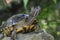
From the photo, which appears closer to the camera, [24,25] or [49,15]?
[24,25]

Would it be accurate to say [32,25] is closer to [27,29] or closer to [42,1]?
[27,29]

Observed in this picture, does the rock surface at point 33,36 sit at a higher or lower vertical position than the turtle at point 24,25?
lower

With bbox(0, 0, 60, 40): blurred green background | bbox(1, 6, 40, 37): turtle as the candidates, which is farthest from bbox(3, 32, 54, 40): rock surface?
bbox(0, 0, 60, 40): blurred green background

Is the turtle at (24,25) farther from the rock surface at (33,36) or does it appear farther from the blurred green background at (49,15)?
the blurred green background at (49,15)

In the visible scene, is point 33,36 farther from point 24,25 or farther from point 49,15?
point 49,15

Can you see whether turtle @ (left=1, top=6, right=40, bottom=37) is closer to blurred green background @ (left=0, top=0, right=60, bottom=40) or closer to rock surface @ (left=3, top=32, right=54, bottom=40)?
rock surface @ (left=3, top=32, right=54, bottom=40)

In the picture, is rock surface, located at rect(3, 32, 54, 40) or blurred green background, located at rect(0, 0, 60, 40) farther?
blurred green background, located at rect(0, 0, 60, 40)

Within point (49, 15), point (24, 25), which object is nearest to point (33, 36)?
point (24, 25)

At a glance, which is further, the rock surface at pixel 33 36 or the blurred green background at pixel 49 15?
the blurred green background at pixel 49 15

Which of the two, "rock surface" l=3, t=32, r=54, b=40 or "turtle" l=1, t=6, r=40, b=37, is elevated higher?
"turtle" l=1, t=6, r=40, b=37

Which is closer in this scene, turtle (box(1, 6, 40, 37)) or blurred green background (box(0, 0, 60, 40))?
turtle (box(1, 6, 40, 37))

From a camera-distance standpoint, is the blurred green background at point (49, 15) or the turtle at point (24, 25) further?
the blurred green background at point (49, 15)

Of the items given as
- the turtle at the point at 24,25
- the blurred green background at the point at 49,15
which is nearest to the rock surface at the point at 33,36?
the turtle at the point at 24,25
